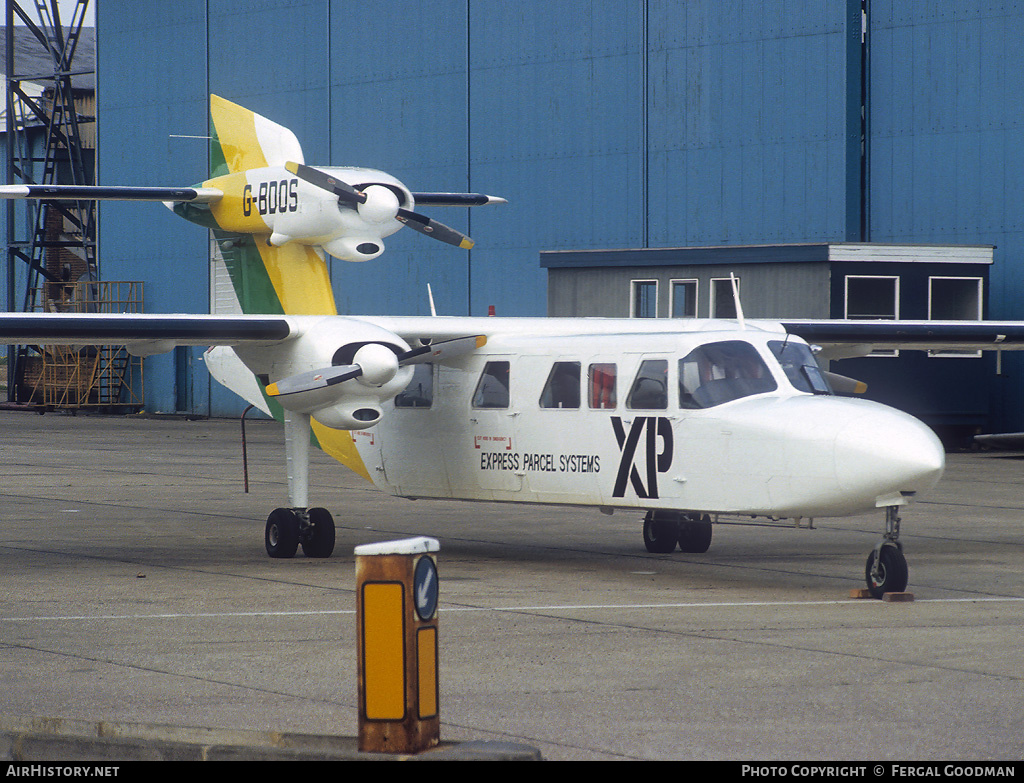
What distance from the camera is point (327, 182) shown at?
46.6 ft

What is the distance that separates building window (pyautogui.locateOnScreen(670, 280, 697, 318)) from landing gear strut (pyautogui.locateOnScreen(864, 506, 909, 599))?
17620mm

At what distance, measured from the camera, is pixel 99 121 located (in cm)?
4484

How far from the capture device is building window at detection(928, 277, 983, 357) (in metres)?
27.8

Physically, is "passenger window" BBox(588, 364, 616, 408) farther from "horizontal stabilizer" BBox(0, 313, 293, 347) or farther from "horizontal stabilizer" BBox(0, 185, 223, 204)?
"horizontal stabilizer" BBox(0, 185, 223, 204)

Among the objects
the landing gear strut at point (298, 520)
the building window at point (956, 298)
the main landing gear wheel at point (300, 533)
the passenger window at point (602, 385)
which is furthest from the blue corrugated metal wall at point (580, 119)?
the main landing gear wheel at point (300, 533)

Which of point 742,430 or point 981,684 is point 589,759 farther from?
point 742,430

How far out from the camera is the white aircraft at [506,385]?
36.4 ft

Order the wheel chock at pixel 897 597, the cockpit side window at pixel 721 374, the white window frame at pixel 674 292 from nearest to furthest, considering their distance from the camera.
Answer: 1. the wheel chock at pixel 897 597
2. the cockpit side window at pixel 721 374
3. the white window frame at pixel 674 292

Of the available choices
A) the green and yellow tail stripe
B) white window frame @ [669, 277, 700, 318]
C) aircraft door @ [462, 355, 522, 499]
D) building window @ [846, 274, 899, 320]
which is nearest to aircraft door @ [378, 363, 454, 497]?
aircraft door @ [462, 355, 522, 499]

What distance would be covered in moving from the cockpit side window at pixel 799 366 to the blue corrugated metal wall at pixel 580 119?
60.6 feet

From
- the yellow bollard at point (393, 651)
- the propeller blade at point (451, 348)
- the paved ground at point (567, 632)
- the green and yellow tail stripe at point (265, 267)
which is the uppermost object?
the green and yellow tail stripe at point (265, 267)

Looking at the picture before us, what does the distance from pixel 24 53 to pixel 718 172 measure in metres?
41.0

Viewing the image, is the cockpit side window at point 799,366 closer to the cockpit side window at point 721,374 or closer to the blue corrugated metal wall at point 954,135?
the cockpit side window at point 721,374

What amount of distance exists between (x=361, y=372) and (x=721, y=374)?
10.8 feet
